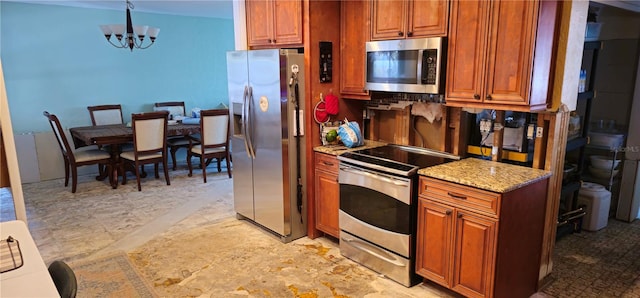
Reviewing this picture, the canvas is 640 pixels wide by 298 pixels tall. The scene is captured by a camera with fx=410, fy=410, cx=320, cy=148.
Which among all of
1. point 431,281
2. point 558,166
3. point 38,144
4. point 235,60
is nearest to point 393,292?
point 431,281

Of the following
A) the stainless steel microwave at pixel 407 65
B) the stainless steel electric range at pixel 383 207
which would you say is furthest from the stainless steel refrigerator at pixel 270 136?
the stainless steel microwave at pixel 407 65

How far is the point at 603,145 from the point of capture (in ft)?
13.6

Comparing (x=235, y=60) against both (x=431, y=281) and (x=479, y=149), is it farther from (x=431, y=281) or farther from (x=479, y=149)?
(x=431, y=281)

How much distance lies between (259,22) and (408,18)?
1.52m

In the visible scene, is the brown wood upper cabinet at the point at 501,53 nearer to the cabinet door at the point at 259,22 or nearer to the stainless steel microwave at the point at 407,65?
the stainless steel microwave at the point at 407,65

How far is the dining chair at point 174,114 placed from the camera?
6.14 m

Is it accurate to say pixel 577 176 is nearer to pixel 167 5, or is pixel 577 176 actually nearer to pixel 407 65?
pixel 407 65

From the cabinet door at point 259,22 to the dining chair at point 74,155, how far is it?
9.05 feet

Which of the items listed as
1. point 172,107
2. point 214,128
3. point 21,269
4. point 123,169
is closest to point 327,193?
point 21,269

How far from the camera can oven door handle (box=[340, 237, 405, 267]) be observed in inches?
116

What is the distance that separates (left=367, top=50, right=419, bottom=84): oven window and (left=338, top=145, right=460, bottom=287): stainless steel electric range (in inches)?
23.2

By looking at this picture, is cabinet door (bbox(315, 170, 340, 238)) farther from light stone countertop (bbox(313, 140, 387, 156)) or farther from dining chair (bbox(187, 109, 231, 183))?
dining chair (bbox(187, 109, 231, 183))

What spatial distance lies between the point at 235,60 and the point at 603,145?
12.3 feet

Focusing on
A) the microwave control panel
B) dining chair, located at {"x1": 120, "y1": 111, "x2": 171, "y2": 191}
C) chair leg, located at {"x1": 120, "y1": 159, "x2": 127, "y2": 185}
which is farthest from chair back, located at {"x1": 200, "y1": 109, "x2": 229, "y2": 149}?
the microwave control panel
